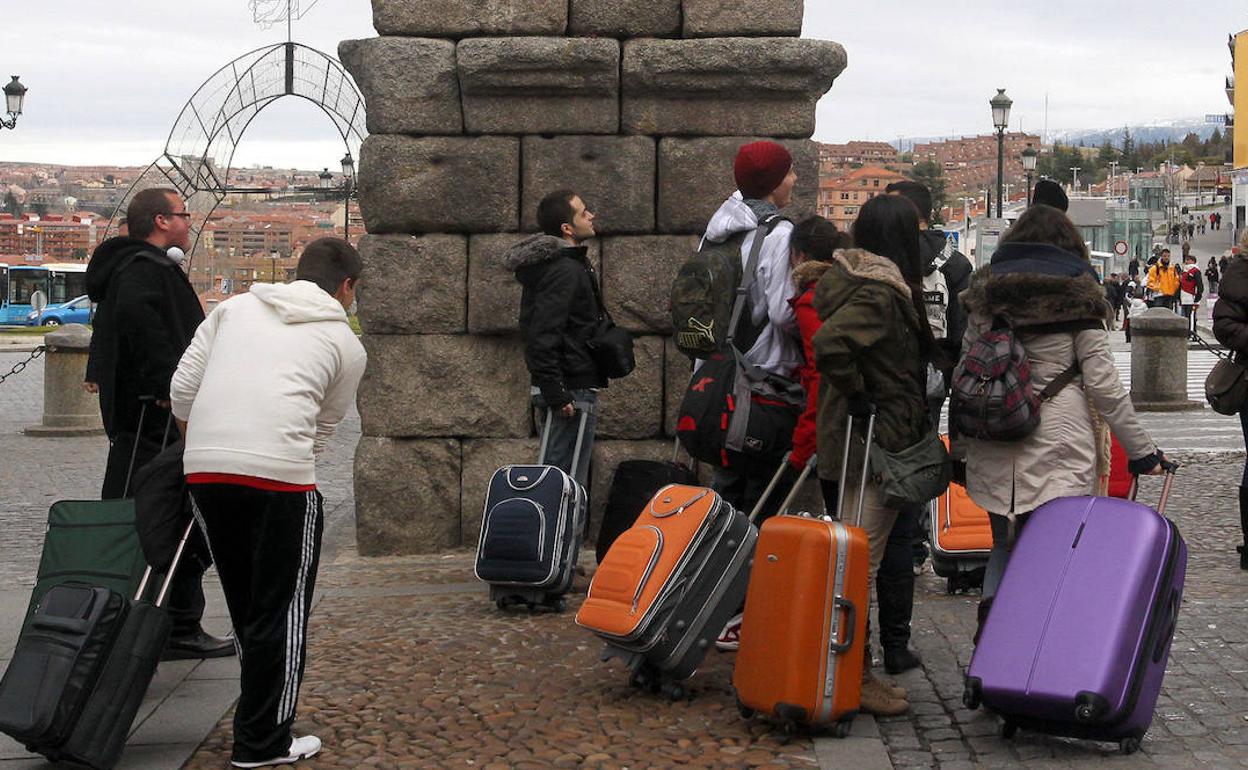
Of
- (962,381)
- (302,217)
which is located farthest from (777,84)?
(302,217)

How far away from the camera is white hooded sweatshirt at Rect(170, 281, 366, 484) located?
4.56 metres

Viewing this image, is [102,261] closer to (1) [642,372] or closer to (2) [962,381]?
(1) [642,372]

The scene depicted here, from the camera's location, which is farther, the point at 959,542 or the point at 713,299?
the point at 959,542

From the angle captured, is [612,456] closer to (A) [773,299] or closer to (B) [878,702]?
(A) [773,299]

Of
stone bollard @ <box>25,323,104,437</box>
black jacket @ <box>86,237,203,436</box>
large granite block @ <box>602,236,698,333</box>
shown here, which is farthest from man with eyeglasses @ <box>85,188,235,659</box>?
stone bollard @ <box>25,323,104,437</box>

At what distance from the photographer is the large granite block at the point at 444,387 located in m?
8.26

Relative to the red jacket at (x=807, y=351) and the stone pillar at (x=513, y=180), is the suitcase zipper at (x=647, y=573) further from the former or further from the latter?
the stone pillar at (x=513, y=180)

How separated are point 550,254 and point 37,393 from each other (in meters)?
16.2

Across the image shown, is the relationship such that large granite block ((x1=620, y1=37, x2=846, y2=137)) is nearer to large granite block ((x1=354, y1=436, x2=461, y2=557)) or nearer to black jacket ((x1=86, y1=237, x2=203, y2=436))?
large granite block ((x1=354, y1=436, x2=461, y2=557))

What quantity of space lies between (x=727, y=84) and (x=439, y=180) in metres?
1.54

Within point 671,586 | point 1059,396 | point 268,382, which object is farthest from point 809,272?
point 268,382

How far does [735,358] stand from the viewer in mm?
6176

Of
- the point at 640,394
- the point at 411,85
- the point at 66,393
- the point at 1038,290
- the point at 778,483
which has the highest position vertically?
the point at 411,85

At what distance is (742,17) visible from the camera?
8.02 metres
